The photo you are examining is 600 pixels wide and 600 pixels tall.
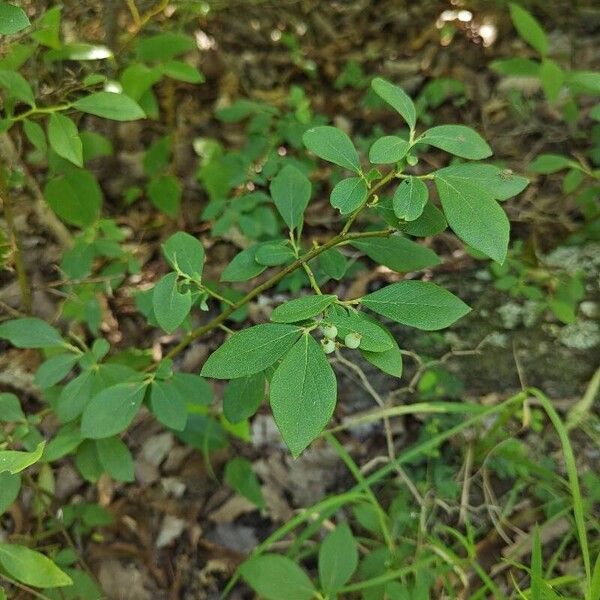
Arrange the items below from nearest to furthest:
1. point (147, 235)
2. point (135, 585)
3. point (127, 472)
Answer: point (127, 472) < point (135, 585) < point (147, 235)

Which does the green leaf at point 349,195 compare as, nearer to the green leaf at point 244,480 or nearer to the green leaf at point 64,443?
the green leaf at point 64,443

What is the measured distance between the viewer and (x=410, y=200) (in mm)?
1010

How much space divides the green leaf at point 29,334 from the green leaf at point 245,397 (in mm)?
460

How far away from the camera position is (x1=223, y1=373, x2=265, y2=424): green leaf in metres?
1.29

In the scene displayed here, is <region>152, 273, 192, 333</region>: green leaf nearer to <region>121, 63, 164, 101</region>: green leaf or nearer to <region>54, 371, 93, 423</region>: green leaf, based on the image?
<region>54, 371, 93, 423</region>: green leaf

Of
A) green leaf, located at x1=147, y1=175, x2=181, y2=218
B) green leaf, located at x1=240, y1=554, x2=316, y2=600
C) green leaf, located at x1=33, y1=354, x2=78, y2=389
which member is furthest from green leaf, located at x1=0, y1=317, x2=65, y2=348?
green leaf, located at x1=147, y1=175, x2=181, y2=218

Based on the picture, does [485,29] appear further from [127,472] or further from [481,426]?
[127,472]

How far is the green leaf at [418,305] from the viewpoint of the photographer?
103 centimetres

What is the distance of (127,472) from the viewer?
1418mm

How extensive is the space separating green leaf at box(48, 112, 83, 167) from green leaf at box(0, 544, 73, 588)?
0.82 m

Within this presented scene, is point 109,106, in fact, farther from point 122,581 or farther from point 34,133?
point 122,581

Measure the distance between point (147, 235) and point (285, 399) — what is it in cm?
165

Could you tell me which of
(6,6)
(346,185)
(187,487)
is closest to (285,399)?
(346,185)

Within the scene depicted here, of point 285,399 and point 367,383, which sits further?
point 367,383
